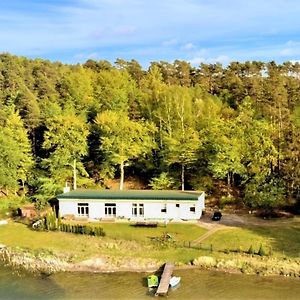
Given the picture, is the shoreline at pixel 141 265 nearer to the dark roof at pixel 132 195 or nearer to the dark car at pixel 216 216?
the dark car at pixel 216 216

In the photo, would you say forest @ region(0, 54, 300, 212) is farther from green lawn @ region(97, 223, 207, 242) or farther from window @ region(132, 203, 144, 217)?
green lawn @ region(97, 223, 207, 242)

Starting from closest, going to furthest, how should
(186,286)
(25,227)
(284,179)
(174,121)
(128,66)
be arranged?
(186,286) < (25,227) < (284,179) < (174,121) < (128,66)

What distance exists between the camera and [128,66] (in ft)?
250

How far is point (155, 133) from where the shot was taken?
→ 58844mm

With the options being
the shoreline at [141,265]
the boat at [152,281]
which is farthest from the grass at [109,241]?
the boat at [152,281]

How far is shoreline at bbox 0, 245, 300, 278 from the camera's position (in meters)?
Result: 34.0

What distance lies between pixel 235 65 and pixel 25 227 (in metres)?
38.2

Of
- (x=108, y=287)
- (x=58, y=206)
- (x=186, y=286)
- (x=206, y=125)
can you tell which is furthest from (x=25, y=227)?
(x=206, y=125)

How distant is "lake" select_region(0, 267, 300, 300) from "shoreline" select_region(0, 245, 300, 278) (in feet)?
2.10

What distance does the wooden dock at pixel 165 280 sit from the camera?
30681mm

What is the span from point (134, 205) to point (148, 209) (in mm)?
1423

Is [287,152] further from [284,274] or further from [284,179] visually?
[284,274]

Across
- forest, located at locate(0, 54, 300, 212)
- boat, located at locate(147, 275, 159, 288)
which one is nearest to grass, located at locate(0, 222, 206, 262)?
boat, located at locate(147, 275, 159, 288)

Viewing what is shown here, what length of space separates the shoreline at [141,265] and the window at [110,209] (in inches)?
408
